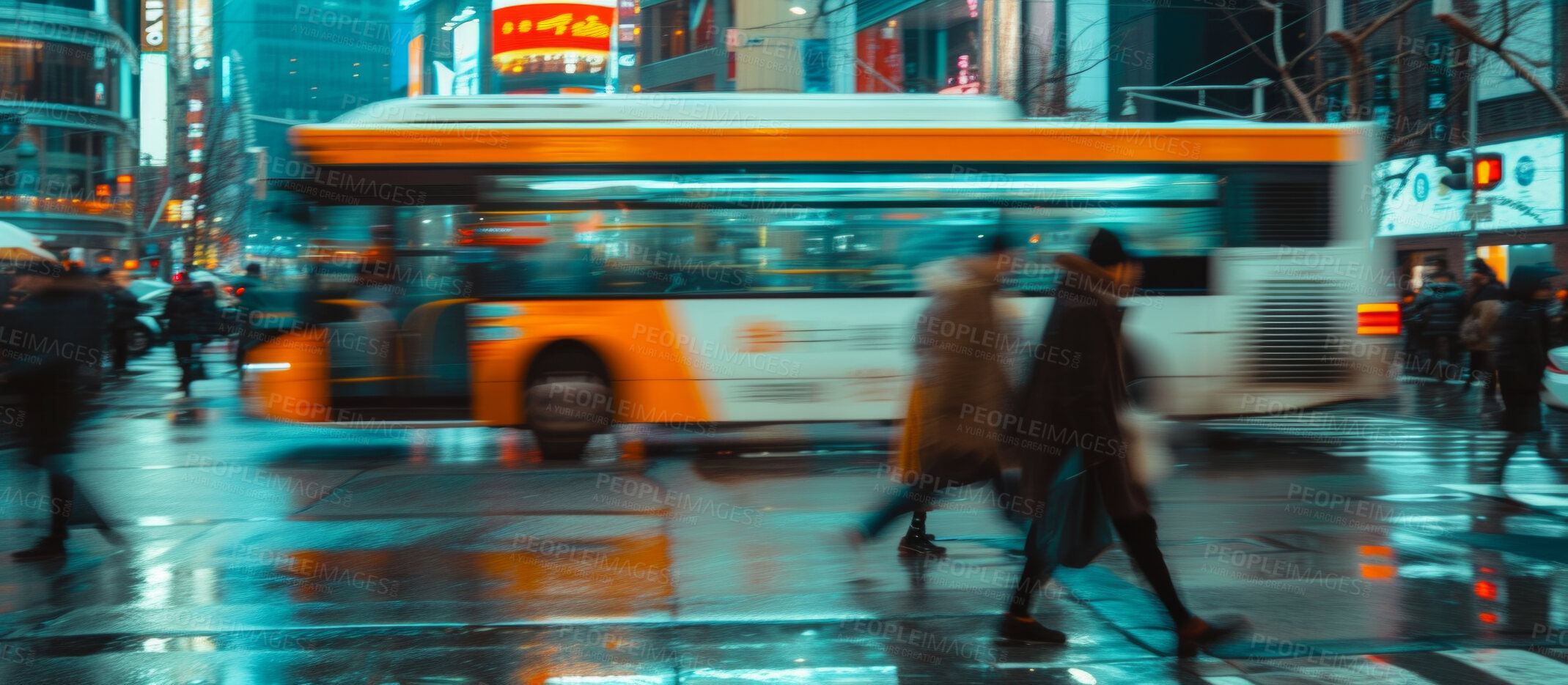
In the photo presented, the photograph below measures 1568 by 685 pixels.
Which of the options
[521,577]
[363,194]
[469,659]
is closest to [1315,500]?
[521,577]

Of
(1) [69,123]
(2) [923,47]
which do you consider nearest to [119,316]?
(2) [923,47]

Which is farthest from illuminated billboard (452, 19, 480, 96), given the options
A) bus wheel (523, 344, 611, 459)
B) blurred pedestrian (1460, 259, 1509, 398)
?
bus wheel (523, 344, 611, 459)

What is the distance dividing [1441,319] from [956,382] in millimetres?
16219

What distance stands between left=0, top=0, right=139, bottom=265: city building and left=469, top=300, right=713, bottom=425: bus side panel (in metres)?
50.9

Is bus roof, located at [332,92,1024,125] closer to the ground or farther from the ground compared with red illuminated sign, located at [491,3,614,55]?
closer to the ground

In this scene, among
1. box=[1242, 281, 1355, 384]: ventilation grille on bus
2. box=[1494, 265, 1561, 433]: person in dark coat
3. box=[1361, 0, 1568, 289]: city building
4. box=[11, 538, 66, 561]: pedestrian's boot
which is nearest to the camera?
box=[11, 538, 66, 561]: pedestrian's boot

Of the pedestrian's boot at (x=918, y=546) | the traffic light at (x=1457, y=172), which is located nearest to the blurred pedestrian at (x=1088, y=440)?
the pedestrian's boot at (x=918, y=546)

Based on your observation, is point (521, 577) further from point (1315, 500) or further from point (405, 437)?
point (405, 437)

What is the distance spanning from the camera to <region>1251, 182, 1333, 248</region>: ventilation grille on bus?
39.8ft

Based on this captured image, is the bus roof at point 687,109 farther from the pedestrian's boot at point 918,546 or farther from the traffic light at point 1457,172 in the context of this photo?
the traffic light at point 1457,172

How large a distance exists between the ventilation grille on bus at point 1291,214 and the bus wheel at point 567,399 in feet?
19.1

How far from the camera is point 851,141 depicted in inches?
464

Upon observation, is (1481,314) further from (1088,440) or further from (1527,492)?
(1088,440)

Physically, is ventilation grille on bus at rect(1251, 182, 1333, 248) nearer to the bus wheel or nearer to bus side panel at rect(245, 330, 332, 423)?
the bus wheel
